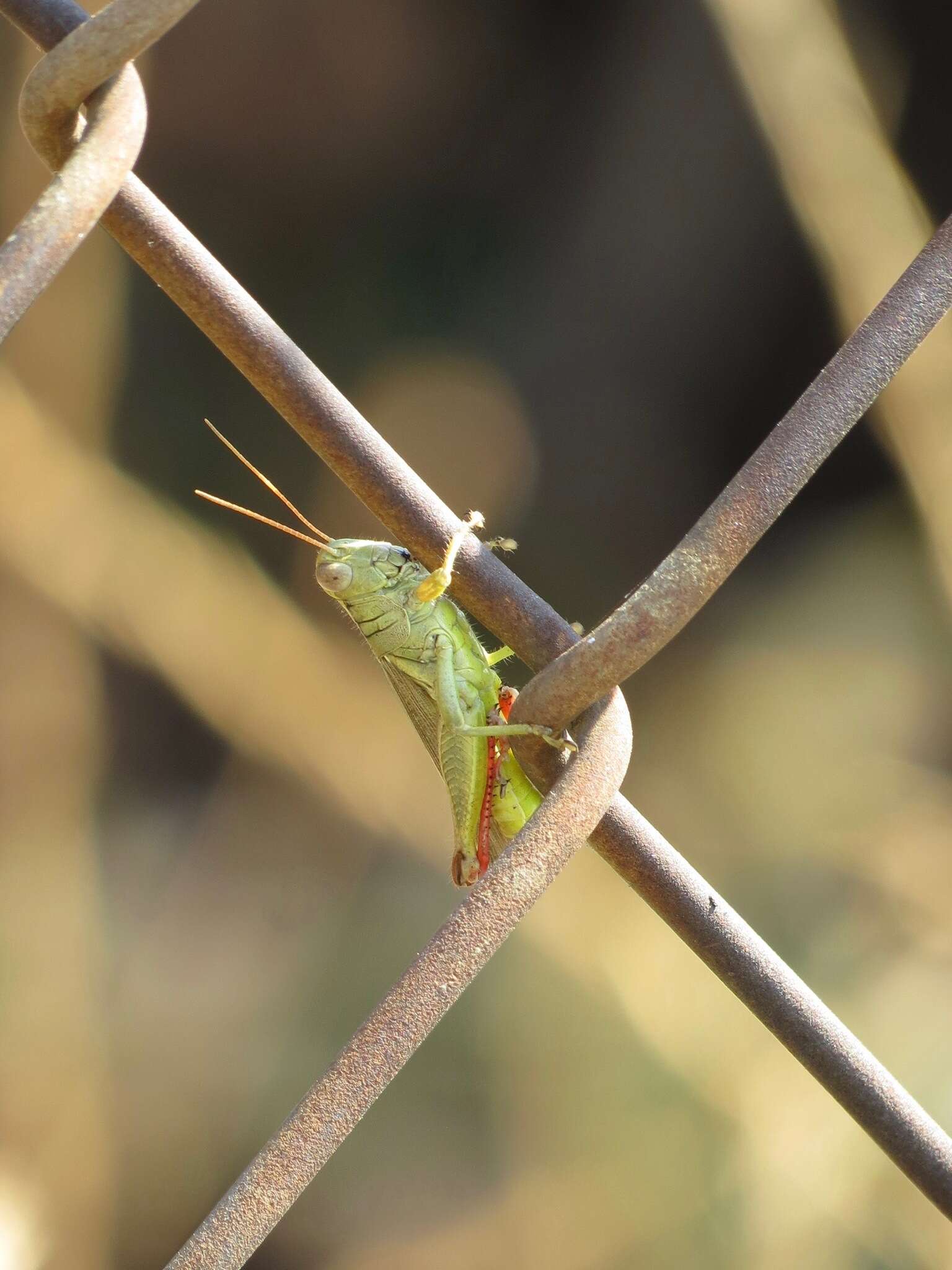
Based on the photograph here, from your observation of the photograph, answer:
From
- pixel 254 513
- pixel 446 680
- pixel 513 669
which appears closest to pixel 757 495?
pixel 446 680

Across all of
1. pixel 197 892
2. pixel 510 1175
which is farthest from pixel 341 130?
pixel 510 1175

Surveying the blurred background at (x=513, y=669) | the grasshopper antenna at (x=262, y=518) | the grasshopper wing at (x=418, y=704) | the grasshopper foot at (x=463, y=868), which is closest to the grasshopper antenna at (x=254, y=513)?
the grasshopper antenna at (x=262, y=518)

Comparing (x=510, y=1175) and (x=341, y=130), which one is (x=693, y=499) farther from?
(x=510, y=1175)

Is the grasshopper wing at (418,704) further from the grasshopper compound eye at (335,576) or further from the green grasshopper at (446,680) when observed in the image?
the grasshopper compound eye at (335,576)

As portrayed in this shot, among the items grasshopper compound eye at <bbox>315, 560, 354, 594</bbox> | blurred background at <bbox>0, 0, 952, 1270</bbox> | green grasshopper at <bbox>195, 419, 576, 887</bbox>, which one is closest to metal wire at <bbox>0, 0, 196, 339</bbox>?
green grasshopper at <bbox>195, 419, 576, 887</bbox>

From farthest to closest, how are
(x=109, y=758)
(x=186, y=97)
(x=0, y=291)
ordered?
1. (x=109, y=758)
2. (x=186, y=97)
3. (x=0, y=291)

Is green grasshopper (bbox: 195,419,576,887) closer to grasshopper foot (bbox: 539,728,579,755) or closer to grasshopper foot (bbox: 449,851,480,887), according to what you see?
grasshopper foot (bbox: 449,851,480,887)

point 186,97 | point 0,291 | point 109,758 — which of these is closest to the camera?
point 0,291
